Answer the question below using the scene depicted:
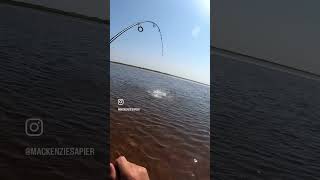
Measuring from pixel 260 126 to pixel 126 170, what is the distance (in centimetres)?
77

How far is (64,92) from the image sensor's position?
1.76m

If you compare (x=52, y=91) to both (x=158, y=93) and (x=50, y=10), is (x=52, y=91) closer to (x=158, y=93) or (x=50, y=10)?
(x=50, y=10)

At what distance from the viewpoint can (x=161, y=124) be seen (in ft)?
6.20

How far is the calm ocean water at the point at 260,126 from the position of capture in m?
2.00

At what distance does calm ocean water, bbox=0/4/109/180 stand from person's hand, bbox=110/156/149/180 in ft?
0.17

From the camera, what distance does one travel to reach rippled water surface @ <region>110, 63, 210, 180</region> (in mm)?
1827

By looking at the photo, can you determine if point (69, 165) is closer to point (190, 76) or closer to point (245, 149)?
point (190, 76)

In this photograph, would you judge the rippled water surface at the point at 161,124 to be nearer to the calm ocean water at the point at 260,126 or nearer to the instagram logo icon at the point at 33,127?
the calm ocean water at the point at 260,126

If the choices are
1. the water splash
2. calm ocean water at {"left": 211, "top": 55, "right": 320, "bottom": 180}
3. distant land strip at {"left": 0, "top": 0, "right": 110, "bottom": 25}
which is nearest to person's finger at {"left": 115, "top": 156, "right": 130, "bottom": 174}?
the water splash

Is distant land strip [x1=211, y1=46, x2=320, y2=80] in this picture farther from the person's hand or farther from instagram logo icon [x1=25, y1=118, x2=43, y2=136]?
instagram logo icon [x1=25, y1=118, x2=43, y2=136]

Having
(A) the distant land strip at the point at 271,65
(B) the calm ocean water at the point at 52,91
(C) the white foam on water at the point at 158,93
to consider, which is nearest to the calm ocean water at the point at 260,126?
(A) the distant land strip at the point at 271,65

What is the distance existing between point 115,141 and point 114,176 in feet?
0.61

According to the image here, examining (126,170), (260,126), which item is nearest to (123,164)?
(126,170)

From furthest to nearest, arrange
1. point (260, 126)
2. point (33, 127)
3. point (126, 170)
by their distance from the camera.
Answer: point (260, 126) < point (126, 170) < point (33, 127)
